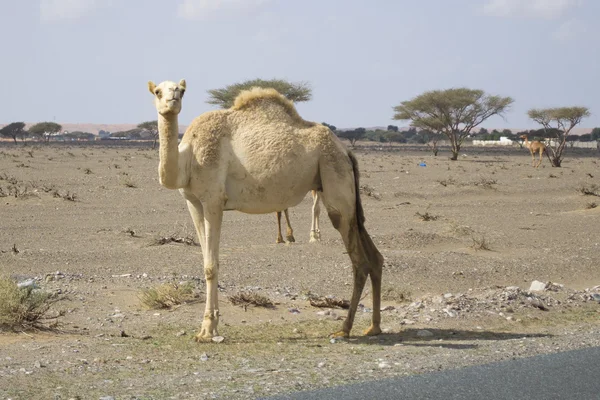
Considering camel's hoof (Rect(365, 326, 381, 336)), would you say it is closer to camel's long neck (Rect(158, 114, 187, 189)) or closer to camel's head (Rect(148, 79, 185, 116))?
camel's long neck (Rect(158, 114, 187, 189))

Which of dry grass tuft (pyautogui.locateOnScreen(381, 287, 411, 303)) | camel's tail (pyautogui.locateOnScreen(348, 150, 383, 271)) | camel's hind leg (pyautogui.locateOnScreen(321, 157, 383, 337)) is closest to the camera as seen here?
camel's hind leg (pyautogui.locateOnScreen(321, 157, 383, 337))

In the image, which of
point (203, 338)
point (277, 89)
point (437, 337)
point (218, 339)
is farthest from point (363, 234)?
point (277, 89)

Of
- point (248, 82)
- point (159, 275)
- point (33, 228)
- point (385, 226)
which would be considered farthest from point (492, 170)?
point (159, 275)

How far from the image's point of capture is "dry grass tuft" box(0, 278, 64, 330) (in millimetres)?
8984

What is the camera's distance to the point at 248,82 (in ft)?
165

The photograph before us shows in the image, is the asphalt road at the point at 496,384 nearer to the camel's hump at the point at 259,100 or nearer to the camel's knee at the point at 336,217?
the camel's knee at the point at 336,217

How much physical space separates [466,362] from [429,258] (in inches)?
297

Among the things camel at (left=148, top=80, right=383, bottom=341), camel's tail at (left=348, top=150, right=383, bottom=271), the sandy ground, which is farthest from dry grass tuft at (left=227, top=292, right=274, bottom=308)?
camel's tail at (left=348, top=150, right=383, bottom=271)

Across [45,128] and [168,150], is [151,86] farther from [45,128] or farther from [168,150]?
[45,128]

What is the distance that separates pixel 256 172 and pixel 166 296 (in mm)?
2274

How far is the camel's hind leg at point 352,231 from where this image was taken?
360 inches

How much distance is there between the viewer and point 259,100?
9.45m

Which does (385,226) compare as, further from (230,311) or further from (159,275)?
(230,311)

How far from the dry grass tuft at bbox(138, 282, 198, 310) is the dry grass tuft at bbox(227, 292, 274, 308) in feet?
1.80
